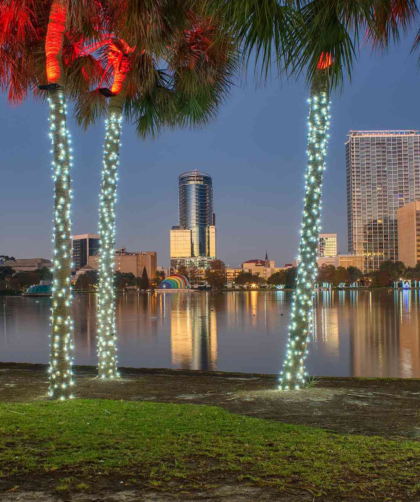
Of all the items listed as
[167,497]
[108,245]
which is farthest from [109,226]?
[167,497]

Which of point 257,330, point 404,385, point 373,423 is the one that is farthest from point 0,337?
point 373,423

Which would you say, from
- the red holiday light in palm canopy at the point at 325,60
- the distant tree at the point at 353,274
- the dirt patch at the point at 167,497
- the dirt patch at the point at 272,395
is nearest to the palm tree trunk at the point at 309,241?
the dirt patch at the point at 272,395

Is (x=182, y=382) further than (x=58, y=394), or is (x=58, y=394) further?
(x=182, y=382)

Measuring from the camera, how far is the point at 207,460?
5379 millimetres

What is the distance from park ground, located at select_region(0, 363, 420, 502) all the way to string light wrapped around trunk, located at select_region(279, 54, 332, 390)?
687 millimetres

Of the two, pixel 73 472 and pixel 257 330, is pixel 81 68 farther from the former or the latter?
pixel 257 330

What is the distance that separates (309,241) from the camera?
10352 millimetres

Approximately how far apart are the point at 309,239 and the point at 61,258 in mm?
4487

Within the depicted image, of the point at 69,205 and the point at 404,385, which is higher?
the point at 69,205

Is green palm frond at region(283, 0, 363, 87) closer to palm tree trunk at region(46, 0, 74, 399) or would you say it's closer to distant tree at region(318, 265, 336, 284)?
palm tree trunk at region(46, 0, 74, 399)

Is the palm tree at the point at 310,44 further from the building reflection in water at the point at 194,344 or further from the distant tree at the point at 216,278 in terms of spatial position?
the distant tree at the point at 216,278

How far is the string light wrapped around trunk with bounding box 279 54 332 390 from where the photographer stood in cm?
1032

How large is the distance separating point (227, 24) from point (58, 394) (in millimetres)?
6405

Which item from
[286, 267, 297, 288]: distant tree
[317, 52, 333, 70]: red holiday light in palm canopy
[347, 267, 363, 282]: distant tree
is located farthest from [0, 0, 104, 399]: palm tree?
[347, 267, 363, 282]: distant tree
